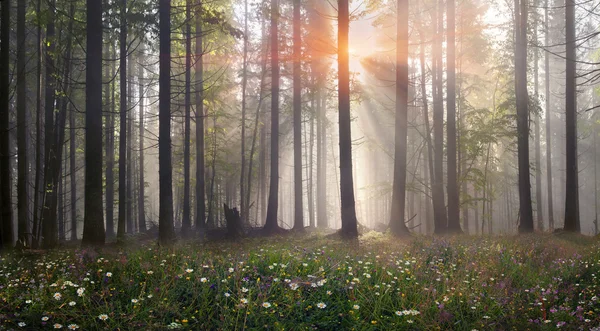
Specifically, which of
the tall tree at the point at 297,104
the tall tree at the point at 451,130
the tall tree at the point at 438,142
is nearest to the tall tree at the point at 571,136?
the tall tree at the point at 451,130

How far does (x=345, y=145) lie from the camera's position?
42.1 ft

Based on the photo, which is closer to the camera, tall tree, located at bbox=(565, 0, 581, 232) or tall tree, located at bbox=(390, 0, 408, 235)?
tall tree, located at bbox=(390, 0, 408, 235)

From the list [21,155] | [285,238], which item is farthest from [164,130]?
[285,238]

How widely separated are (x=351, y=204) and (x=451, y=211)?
6.40 m

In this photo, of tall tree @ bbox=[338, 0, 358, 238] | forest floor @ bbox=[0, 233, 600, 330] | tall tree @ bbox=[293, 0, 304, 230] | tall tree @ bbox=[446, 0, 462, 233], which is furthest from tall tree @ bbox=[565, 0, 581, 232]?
tall tree @ bbox=[293, 0, 304, 230]

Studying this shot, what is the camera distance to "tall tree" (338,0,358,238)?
12711mm

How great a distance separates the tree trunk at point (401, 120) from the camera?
48.1 feet

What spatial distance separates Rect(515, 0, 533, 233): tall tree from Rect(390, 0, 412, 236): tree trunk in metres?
5.31

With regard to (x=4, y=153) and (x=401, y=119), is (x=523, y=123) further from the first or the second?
(x=4, y=153)

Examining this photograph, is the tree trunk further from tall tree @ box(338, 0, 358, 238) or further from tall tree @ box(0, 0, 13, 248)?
tall tree @ box(0, 0, 13, 248)

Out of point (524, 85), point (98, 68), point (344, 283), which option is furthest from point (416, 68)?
point (344, 283)

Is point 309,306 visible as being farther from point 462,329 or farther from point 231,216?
point 231,216

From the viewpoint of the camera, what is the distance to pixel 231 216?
15.5 meters

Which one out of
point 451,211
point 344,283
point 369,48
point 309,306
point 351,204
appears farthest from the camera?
point 369,48
